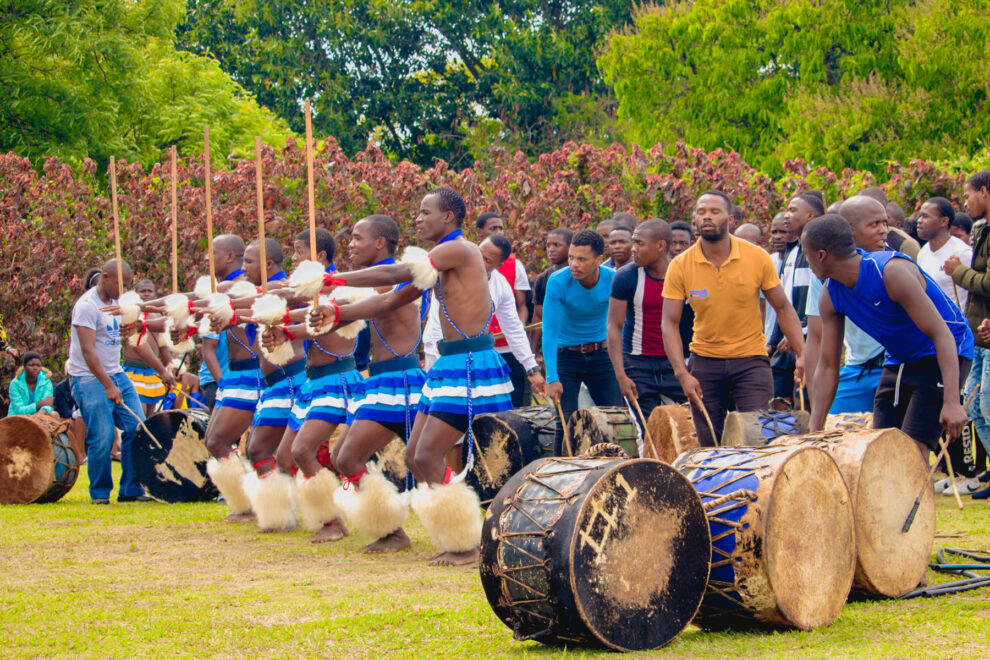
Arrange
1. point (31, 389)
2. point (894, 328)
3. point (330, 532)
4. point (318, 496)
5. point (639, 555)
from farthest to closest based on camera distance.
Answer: point (31, 389) < point (330, 532) < point (318, 496) < point (894, 328) < point (639, 555)

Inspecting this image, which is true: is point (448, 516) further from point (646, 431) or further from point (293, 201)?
point (293, 201)

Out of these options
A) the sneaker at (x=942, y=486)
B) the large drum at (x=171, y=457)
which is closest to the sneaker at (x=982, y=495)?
the sneaker at (x=942, y=486)

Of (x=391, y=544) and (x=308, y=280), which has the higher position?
(x=308, y=280)

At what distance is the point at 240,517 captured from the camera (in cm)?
949

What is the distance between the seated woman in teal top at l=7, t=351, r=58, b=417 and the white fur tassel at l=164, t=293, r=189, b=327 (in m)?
6.43

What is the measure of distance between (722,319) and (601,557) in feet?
10.6

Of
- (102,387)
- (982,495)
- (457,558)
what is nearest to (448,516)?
(457,558)

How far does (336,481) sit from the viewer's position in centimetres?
828

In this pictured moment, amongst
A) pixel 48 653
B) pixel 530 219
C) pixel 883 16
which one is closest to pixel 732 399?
pixel 48 653

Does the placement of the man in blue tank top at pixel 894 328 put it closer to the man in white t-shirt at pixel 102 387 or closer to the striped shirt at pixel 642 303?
the striped shirt at pixel 642 303

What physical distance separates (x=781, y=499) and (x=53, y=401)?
1128 cm

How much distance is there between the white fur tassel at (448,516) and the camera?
6.96 m

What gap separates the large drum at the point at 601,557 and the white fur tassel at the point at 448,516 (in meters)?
2.07

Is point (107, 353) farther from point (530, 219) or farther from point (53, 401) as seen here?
point (530, 219)
